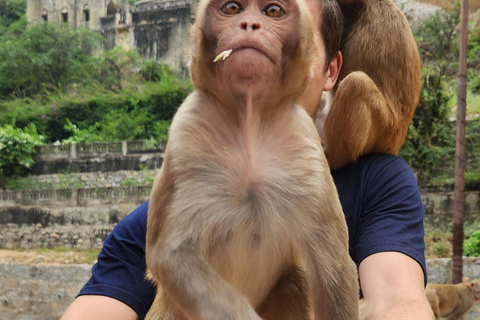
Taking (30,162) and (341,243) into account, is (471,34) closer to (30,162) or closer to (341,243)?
(30,162)

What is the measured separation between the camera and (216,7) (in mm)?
Result: 1722

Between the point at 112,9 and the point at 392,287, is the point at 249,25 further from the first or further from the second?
the point at 112,9

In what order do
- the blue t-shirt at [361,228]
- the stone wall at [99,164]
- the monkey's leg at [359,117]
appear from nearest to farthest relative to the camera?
the blue t-shirt at [361,228] < the monkey's leg at [359,117] < the stone wall at [99,164]

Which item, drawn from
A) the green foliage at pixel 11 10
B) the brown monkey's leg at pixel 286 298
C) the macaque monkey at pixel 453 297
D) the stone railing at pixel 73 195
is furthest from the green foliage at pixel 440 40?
the green foliage at pixel 11 10

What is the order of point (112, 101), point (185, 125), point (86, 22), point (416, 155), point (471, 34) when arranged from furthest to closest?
1. point (86, 22)
2. point (112, 101)
3. point (471, 34)
4. point (416, 155)
5. point (185, 125)

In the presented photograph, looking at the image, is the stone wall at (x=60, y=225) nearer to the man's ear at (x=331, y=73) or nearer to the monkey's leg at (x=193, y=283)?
the man's ear at (x=331, y=73)

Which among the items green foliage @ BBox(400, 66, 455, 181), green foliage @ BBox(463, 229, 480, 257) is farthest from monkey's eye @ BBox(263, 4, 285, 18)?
green foliage @ BBox(400, 66, 455, 181)

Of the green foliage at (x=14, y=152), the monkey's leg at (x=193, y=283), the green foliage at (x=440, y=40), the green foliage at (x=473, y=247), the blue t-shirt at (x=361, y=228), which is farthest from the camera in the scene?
the green foliage at (x=440, y=40)

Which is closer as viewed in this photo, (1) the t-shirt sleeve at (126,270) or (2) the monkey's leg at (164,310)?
(2) the monkey's leg at (164,310)

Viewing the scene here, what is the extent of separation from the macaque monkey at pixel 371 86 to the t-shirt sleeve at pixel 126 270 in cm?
99

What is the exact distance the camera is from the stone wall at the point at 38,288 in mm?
15352

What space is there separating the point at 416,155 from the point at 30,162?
15.3 metres

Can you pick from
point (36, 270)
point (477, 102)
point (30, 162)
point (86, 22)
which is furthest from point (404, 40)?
point (86, 22)

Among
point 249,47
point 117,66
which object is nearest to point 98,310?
point 249,47
